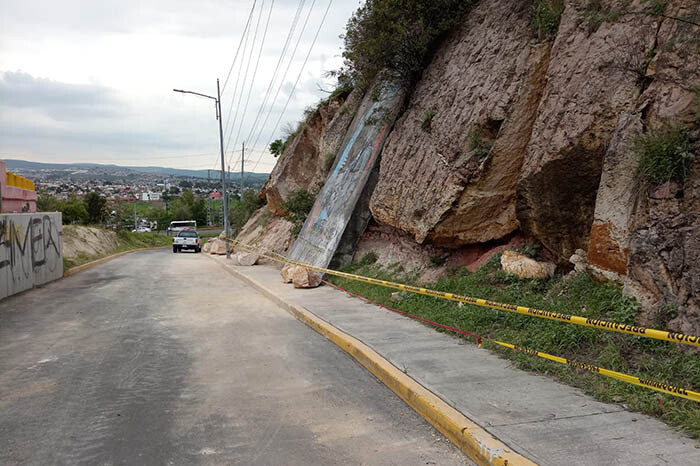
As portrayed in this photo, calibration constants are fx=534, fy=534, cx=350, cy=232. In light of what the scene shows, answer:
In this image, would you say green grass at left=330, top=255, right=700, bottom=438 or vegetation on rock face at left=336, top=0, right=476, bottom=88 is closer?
green grass at left=330, top=255, right=700, bottom=438

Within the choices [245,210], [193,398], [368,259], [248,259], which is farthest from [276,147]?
[193,398]

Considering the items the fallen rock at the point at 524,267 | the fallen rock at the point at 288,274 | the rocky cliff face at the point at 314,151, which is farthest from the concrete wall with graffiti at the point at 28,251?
the fallen rock at the point at 524,267

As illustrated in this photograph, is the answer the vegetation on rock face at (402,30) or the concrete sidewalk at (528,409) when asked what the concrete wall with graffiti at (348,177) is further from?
the concrete sidewalk at (528,409)

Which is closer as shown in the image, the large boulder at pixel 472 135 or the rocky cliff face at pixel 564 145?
the rocky cliff face at pixel 564 145

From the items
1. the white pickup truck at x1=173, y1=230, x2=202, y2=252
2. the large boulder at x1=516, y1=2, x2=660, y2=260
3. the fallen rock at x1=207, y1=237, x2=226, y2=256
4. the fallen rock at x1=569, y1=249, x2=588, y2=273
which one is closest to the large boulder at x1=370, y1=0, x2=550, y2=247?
the large boulder at x1=516, y1=2, x2=660, y2=260

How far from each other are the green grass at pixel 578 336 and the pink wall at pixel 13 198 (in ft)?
45.7

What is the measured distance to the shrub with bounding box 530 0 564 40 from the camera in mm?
9438

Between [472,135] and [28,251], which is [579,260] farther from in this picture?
[28,251]

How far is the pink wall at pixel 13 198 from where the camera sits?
55.1 ft

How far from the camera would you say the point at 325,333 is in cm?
879

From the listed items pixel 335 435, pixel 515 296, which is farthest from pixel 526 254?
pixel 335 435

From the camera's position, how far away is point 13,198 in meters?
17.9

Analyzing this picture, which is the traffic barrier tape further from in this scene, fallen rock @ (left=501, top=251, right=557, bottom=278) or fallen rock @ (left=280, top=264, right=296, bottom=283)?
fallen rock @ (left=280, top=264, right=296, bottom=283)

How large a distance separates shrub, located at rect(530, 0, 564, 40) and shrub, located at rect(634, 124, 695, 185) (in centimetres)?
404
